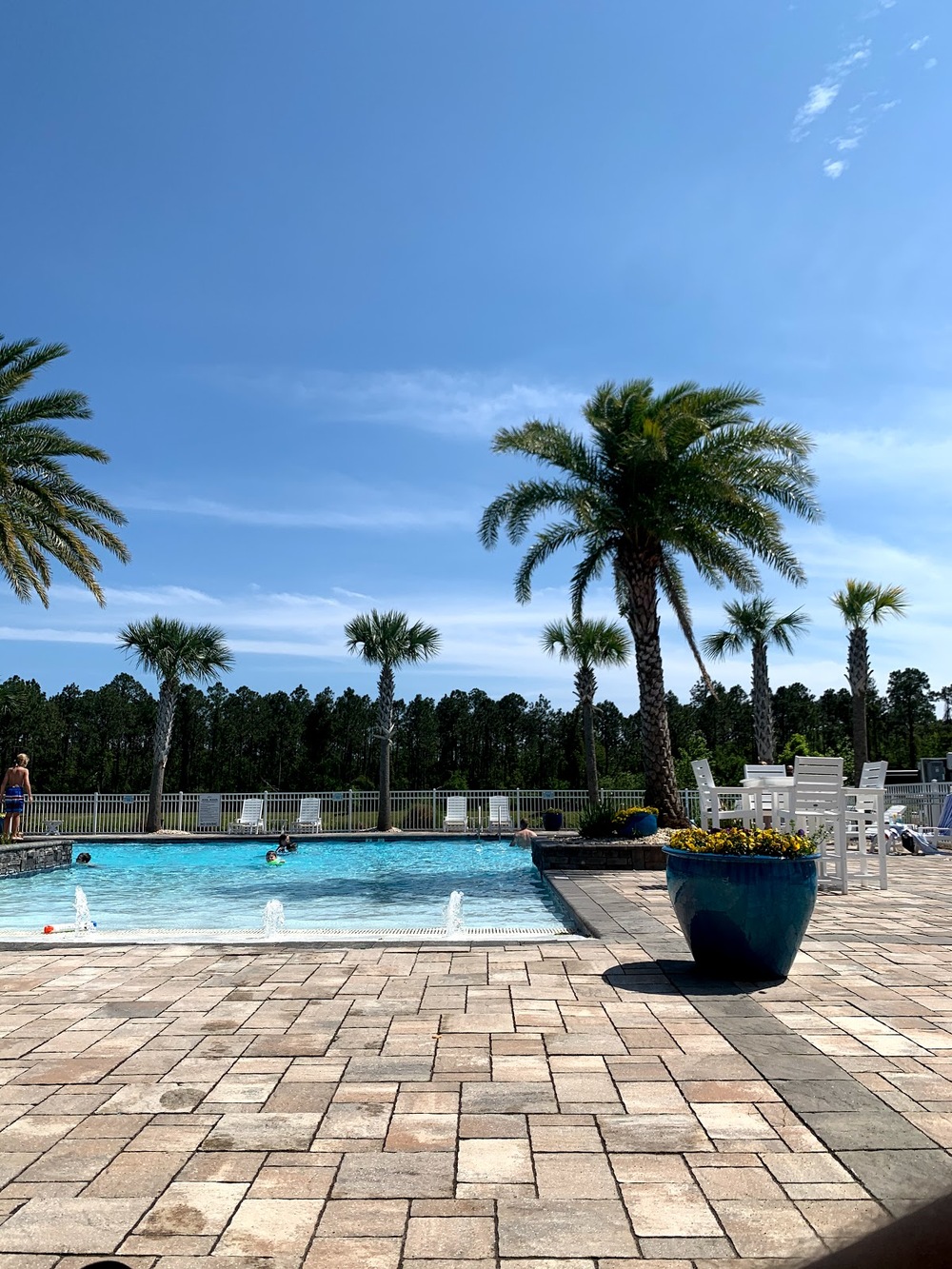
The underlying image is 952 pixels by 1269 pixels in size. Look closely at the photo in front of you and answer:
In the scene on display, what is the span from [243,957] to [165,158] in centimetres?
871

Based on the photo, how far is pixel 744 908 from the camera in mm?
4383

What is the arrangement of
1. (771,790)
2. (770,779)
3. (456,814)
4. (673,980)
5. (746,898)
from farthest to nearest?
(456,814) → (770,779) → (771,790) → (673,980) → (746,898)

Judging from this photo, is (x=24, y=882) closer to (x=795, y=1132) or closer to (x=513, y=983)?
(x=513, y=983)

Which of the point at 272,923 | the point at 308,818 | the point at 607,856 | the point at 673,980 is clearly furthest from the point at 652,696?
the point at 308,818

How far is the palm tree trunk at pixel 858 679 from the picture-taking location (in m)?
22.9

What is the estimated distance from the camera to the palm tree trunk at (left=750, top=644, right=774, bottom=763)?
81.0ft

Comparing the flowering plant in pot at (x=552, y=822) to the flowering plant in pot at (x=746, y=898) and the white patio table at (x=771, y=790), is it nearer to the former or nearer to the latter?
the white patio table at (x=771, y=790)

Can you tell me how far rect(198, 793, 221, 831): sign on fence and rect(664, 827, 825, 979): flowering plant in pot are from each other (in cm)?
1963

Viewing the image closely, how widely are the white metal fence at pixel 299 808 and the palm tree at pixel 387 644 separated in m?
2.23

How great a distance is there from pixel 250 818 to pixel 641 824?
13.4 m

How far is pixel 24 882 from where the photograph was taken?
1327 centimetres

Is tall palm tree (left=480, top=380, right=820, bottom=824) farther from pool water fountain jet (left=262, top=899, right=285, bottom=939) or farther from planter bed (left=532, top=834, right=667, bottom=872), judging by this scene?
pool water fountain jet (left=262, top=899, right=285, bottom=939)

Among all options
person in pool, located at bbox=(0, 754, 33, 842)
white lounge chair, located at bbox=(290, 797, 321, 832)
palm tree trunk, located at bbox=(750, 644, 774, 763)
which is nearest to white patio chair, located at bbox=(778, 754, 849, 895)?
person in pool, located at bbox=(0, 754, 33, 842)

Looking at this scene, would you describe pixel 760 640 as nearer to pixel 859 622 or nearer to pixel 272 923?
pixel 859 622
